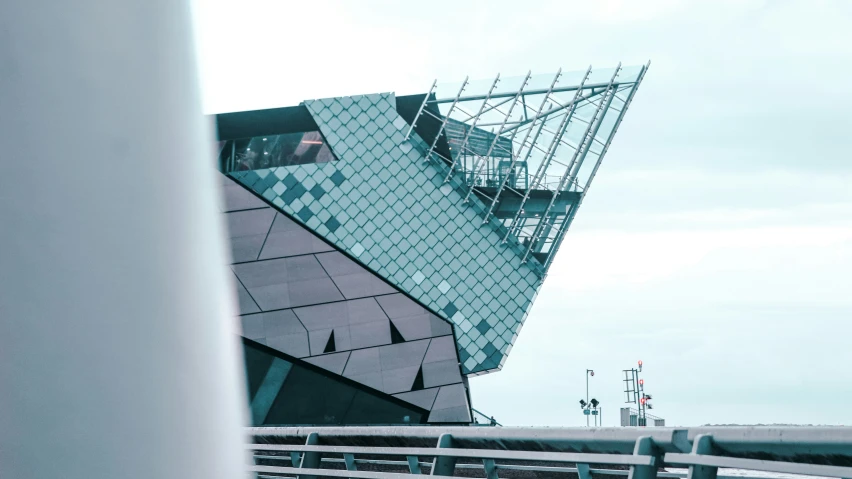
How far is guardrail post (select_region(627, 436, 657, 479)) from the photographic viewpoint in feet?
13.3

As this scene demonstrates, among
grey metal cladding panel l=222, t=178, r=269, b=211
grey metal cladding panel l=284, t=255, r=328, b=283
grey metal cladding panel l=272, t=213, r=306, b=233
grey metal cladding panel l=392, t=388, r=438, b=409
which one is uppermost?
grey metal cladding panel l=222, t=178, r=269, b=211

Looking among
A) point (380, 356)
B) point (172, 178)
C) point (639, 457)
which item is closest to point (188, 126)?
point (172, 178)

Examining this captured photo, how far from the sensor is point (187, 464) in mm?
1885

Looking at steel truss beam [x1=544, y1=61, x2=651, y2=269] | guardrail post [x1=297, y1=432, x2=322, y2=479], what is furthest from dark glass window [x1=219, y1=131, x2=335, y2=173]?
guardrail post [x1=297, y1=432, x2=322, y2=479]

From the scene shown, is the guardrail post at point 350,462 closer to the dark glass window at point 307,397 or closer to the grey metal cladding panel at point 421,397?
the dark glass window at point 307,397

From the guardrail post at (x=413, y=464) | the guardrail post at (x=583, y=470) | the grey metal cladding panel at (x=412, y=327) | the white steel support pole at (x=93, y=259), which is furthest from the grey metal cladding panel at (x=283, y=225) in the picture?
the white steel support pole at (x=93, y=259)

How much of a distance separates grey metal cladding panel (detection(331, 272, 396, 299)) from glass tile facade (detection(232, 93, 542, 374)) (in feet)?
1.33

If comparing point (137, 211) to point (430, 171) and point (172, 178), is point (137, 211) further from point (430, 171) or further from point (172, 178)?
point (430, 171)

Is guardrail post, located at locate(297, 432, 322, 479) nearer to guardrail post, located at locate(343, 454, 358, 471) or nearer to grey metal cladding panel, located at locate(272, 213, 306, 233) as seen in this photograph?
guardrail post, located at locate(343, 454, 358, 471)

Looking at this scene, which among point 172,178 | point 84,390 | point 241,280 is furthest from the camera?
point 241,280

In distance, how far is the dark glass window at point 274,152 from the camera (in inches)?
1189

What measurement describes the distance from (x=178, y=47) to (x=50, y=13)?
27 centimetres

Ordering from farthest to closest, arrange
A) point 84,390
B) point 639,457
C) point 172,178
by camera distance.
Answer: point 639,457
point 172,178
point 84,390

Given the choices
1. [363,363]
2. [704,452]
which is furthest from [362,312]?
[704,452]
